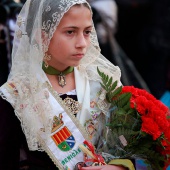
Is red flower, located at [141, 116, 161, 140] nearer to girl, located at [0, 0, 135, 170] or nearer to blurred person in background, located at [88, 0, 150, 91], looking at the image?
girl, located at [0, 0, 135, 170]

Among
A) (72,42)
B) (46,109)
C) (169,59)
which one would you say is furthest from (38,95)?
(169,59)

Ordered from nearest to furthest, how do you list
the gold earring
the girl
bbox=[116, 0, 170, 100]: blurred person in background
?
1. the girl
2. the gold earring
3. bbox=[116, 0, 170, 100]: blurred person in background

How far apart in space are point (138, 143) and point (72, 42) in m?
0.69

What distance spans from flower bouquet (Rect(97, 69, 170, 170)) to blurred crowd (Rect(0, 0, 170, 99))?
260cm

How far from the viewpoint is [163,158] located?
307cm

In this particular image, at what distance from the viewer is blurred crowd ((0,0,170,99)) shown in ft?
23.7

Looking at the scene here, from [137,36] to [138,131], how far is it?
21.3 feet

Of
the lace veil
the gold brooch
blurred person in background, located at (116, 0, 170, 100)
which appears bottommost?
blurred person in background, located at (116, 0, 170, 100)

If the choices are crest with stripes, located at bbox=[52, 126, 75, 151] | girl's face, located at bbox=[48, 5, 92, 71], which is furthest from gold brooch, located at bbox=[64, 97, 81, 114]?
girl's face, located at bbox=[48, 5, 92, 71]

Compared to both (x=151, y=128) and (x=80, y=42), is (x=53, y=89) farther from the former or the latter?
(x=151, y=128)

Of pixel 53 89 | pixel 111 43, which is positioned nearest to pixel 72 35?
pixel 53 89

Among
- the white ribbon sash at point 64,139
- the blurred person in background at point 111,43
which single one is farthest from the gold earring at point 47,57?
the blurred person in background at point 111,43

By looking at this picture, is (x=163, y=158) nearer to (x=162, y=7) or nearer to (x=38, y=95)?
(x=38, y=95)

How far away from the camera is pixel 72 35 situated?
307 cm
